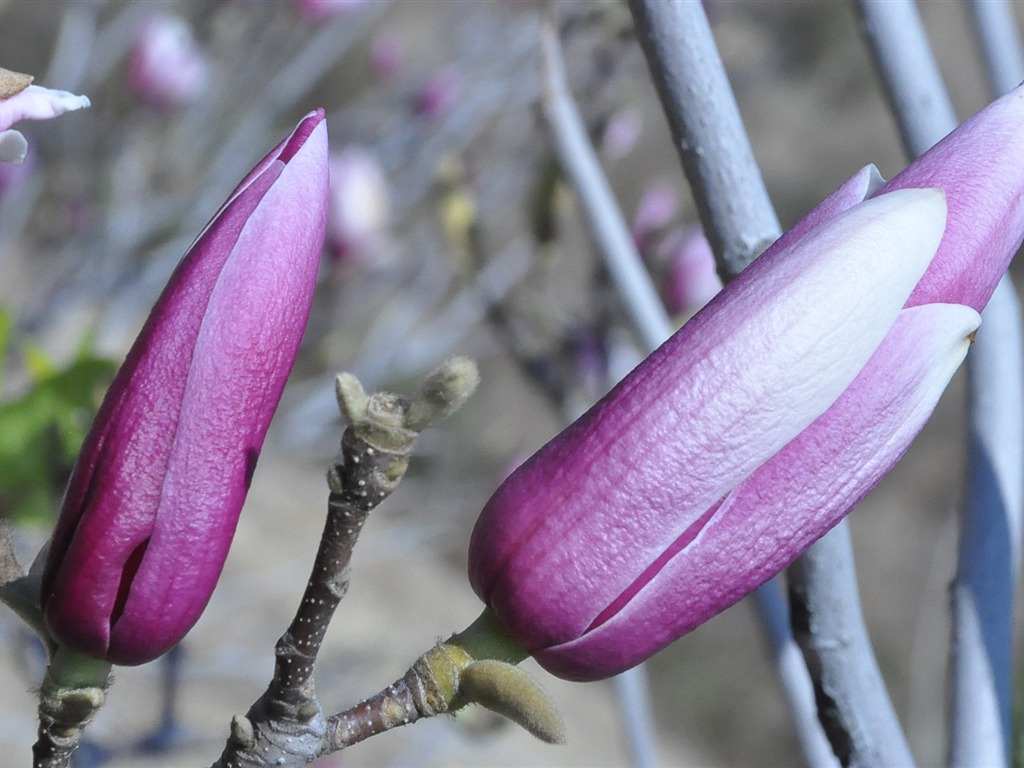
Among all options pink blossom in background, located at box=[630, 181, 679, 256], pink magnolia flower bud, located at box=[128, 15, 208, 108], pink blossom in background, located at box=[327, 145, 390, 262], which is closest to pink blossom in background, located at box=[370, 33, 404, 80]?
pink magnolia flower bud, located at box=[128, 15, 208, 108]

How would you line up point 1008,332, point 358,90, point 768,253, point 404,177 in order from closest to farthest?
point 768,253
point 1008,332
point 404,177
point 358,90

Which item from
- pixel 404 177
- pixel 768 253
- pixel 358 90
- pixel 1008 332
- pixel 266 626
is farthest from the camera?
pixel 358 90

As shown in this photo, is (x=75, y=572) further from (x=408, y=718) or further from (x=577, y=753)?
(x=577, y=753)

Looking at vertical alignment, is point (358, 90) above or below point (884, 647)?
above

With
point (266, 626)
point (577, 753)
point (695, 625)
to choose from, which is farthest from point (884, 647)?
point (695, 625)

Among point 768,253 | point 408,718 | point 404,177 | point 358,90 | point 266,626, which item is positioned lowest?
point 408,718

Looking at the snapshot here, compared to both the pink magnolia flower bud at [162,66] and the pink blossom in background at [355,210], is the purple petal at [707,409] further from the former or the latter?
the pink magnolia flower bud at [162,66]

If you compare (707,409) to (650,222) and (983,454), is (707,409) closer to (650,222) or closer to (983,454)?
(983,454)

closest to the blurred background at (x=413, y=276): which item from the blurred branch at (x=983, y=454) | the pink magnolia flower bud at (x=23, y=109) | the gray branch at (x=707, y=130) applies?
the blurred branch at (x=983, y=454)
